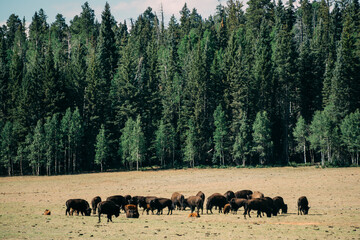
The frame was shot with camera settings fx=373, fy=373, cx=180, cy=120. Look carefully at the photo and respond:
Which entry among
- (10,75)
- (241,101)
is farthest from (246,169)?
(10,75)

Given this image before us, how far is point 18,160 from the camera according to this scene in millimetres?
77875

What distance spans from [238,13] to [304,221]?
127 m

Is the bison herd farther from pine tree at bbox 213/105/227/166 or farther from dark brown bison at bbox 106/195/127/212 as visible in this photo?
pine tree at bbox 213/105/227/166

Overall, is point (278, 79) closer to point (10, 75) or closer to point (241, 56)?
point (241, 56)

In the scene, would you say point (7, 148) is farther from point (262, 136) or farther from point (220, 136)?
point (262, 136)

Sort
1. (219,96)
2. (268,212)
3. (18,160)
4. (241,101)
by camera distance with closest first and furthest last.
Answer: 1. (268,212)
2. (18,160)
3. (241,101)
4. (219,96)

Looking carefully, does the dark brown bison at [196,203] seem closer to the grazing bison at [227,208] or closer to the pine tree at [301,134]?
the grazing bison at [227,208]

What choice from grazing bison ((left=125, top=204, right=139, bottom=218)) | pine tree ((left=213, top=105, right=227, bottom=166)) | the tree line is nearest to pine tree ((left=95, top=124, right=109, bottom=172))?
the tree line

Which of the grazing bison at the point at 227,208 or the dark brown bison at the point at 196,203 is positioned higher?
the dark brown bison at the point at 196,203

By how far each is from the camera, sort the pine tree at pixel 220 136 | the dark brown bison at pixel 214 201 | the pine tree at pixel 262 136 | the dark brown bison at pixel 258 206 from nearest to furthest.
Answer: the dark brown bison at pixel 258 206 → the dark brown bison at pixel 214 201 → the pine tree at pixel 262 136 → the pine tree at pixel 220 136

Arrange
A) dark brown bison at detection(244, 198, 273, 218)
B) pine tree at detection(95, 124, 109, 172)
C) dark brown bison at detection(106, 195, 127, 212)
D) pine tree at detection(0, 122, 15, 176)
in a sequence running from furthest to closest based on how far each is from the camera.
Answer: pine tree at detection(95, 124, 109, 172)
pine tree at detection(0, 122, 15, 176)
dark brown bison at detection(106, 195, 127, 212)
dark brown bison at detection(244, 198, 273, 218)

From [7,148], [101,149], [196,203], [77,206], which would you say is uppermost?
[7,148]

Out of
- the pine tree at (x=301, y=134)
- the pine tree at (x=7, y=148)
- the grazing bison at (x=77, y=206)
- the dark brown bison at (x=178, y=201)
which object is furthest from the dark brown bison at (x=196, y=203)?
the pine tree at (x=7, y=148)

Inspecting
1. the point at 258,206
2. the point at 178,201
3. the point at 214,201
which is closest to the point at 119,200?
the point at 178,201
